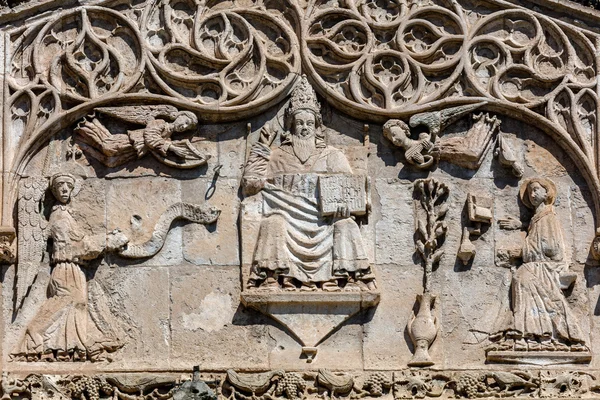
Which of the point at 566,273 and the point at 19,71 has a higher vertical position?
the point at 19,71

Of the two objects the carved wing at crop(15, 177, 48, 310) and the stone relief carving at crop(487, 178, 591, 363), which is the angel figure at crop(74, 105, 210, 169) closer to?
the carved wing at crop(15, 177, 48, 310)

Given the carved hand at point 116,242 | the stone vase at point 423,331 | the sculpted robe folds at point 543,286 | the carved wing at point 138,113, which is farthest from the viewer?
the carved wing at point 138,113

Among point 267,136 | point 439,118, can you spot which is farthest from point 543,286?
point 267,136

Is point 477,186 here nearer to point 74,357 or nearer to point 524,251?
point 524,251

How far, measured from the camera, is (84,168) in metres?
23.9

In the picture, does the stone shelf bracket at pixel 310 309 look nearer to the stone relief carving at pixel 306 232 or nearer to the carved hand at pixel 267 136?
the stone relief carving at pixel 306 232

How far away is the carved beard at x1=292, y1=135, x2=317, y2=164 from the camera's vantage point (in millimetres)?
23859

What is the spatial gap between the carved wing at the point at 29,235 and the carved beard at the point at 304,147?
2.72m

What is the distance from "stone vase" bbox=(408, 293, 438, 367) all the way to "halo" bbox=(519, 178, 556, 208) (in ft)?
4.91

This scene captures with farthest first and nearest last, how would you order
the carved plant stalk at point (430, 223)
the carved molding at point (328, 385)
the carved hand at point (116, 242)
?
the carved plant stalk at point (430, 223)
the carved hand at point (116, 242)
the carved molding at point (328, 385)

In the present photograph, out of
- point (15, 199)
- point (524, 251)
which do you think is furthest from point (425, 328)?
point (15, 199)

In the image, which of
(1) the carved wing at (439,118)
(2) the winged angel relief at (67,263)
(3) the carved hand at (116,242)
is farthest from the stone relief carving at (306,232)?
(3) the carved hand at (116,242)

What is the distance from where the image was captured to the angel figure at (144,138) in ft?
78.1

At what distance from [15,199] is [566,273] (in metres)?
5.93
